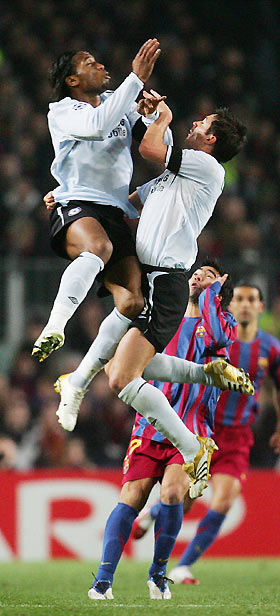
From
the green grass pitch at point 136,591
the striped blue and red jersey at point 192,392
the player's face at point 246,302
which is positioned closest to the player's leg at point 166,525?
the green grass pitch at point 136,591

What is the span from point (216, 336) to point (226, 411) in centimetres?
219

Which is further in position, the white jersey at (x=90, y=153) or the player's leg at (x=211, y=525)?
the player's leg at (x=211, y=525)

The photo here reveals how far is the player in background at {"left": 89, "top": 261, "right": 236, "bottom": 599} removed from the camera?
5633 mm

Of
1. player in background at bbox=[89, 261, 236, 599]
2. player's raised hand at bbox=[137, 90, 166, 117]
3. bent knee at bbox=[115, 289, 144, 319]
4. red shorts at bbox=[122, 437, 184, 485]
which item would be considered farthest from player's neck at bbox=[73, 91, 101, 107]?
red shorts at bbox=[122, 437, 184, 485]

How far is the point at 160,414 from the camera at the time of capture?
532cm

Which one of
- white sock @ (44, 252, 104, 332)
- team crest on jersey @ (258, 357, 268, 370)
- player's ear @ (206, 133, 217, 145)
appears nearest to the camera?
white sock @ (44, 252, 104, 332)

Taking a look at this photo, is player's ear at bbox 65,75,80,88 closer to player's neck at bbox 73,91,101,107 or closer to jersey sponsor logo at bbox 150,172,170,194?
player's neck at bbox 73,91,101,107

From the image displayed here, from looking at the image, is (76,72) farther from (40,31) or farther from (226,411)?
(40,31)

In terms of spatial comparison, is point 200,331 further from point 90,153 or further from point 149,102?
point 149,102

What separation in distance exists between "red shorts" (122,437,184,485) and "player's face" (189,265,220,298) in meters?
0.97

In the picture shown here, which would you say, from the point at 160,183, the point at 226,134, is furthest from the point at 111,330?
the point at 226,134

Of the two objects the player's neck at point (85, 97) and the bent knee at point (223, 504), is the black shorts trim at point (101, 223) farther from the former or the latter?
the bent knee at point (223, 504)

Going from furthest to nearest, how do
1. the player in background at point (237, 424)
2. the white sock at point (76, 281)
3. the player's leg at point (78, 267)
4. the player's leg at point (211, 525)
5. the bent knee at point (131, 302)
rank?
the player in background at point (237, 424) < the player's leg at point (211, 525) < the bent knee at point (131, 302) < the white sock at point (76, 281) < the player's leg at point (78, 267)

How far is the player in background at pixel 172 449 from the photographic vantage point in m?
5.63
